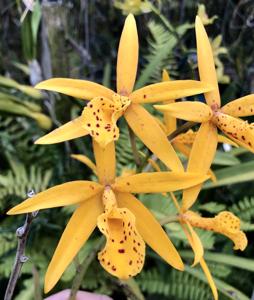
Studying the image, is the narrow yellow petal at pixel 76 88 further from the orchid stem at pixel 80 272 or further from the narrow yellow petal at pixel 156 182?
the orchid stem at pixel 80 272

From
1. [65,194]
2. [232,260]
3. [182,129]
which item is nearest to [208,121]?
[182,129]

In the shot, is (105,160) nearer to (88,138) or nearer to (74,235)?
(74,235)

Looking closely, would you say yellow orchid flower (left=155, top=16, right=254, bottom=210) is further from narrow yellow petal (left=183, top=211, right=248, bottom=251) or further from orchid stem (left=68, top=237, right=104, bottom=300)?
orchid stem (left=68, top=237, right=104, bottom=300)

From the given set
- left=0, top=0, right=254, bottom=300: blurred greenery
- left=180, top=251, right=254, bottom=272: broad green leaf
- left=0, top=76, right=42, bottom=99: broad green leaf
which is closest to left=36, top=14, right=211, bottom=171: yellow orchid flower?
left=0, top=0, right=254, bottom=300: blurred greenery

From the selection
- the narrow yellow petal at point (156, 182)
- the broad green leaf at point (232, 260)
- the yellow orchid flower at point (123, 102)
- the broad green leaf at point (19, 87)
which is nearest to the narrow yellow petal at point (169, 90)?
the yellow orchid flower at point (123, 102)

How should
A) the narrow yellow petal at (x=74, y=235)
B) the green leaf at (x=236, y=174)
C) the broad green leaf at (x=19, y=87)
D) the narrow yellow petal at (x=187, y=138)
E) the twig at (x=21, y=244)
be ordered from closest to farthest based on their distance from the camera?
the twig at (x=21, y=244)
the narrow yellow petal at (x=74, y=235)
the narrow yellow petal at (x=187, y=138)
the green leaf at (x=236, y=174)
the broad green leaf at (x=19, y=87)
